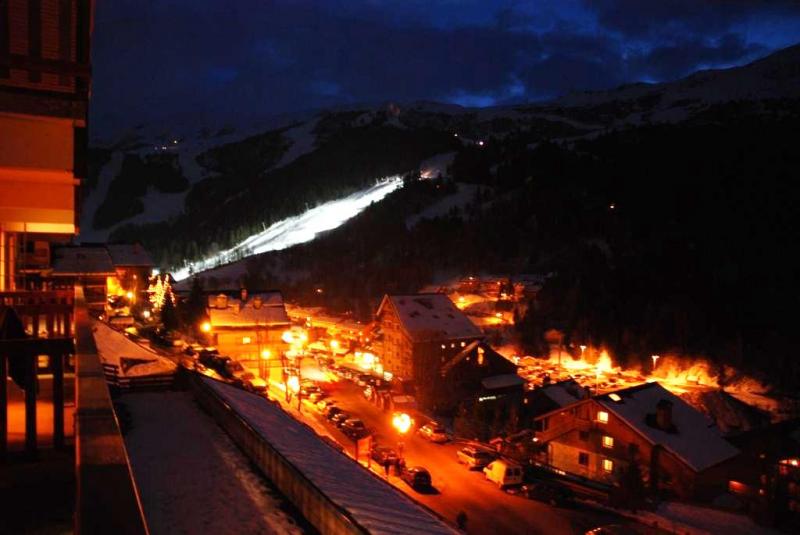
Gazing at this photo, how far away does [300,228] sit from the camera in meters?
115

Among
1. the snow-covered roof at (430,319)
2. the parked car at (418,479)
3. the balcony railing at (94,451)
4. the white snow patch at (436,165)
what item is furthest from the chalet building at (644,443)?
the white snow patch at (436,165)

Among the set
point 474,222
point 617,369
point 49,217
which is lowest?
point 617,369

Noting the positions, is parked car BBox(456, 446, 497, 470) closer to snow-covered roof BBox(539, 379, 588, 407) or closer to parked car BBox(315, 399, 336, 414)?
parked car BBox(315, 399, 336, 414)

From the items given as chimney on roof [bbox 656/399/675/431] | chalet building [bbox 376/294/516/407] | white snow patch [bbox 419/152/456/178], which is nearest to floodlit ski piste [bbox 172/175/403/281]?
white snow patch [bbox 419/152/456/178]

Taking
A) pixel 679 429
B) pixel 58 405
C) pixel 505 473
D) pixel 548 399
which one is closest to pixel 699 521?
pixel 679 429

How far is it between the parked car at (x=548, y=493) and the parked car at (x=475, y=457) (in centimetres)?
198

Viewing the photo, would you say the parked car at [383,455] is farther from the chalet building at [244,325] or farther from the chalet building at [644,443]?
the chalet building at [244,325]

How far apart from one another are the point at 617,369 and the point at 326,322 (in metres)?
24.9

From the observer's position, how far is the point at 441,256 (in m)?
76.2

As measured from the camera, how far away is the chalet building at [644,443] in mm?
19984

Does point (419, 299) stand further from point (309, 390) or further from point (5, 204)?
point (5, 204)

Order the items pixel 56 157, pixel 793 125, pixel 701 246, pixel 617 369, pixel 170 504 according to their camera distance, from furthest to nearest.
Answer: pixel 793 125 < pixel 701 246 < pixel 617 369 < pixel 56 157 < pixel 170 504

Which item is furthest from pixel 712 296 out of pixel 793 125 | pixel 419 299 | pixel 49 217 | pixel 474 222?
pixel 793 125

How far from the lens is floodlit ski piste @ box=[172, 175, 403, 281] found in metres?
106
